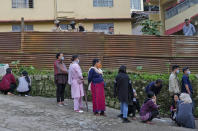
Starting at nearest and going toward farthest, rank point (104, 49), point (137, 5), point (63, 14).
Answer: point (104, 49), point (63, 14), point (137, 5)

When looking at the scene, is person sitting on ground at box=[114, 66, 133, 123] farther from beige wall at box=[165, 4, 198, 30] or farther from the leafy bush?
beige wall at box=[165, 4, 198, 30]

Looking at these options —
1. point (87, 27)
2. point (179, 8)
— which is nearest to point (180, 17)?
point (179, 8)

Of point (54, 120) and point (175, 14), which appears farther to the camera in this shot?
point (175, 14)

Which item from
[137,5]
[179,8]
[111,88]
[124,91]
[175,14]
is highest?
[137,5]

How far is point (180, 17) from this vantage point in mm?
25766

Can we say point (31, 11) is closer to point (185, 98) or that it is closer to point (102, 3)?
point (102, 3)

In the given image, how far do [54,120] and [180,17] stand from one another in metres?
16.3

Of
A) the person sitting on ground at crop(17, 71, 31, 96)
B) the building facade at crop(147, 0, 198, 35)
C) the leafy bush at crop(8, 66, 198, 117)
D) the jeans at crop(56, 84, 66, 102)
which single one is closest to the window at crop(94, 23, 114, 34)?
the building facade at crop(147, 0, 198, 35)

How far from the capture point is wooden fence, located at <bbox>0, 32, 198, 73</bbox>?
18453 mm

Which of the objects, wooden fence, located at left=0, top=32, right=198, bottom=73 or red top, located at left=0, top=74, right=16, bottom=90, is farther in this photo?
wooden fence, located at left=0, top=32, right=198, bottom=73

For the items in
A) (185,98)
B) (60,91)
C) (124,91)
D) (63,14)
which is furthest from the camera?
(63,14)

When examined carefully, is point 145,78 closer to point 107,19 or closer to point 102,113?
point 102,113

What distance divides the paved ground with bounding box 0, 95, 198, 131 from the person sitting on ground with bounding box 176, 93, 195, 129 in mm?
350

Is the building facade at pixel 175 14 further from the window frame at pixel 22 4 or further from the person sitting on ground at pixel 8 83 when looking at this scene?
the person sitting on ground at pixel 8 83
